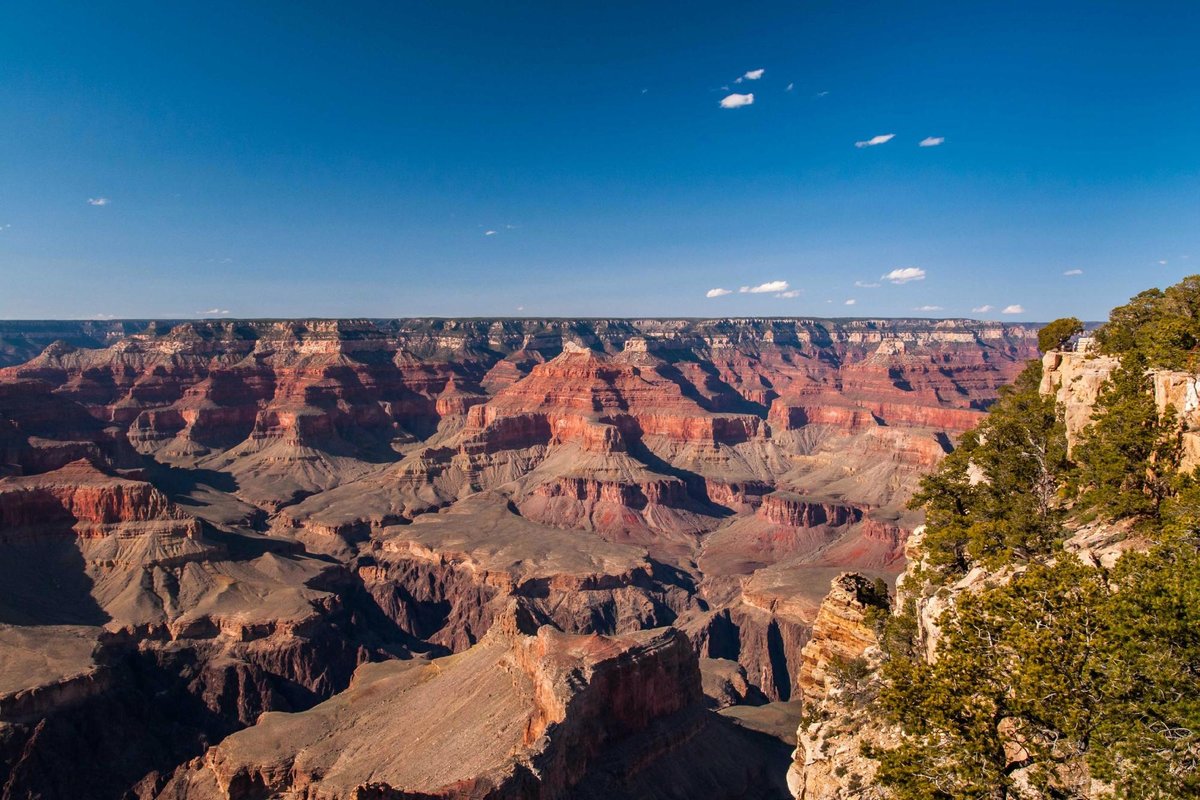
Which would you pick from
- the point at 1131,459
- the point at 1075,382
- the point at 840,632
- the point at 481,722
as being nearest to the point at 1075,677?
the point at 1131,459

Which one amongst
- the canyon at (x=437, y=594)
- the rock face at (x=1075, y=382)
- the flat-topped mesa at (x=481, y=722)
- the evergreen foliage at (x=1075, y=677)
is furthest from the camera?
the canyon at (x=437, y=594)

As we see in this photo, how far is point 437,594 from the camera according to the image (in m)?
112

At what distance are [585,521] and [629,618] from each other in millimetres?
41687

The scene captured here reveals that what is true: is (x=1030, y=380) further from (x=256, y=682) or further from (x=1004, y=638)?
(x=256, y=682)

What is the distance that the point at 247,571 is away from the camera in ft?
327

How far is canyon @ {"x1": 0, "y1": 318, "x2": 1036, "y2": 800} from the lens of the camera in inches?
1895

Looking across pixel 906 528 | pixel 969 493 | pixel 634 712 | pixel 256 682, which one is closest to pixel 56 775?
pixel 256 682

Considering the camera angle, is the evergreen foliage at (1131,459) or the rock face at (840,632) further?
the rock face at (840,632)

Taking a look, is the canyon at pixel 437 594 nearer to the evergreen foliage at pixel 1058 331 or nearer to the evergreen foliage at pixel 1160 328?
the evergreen foliage at pixel 1160 328

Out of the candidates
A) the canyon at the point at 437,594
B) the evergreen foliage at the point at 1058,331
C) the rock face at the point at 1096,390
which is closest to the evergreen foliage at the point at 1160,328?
the rock face at the point at 1096,390

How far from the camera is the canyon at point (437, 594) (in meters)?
48.1

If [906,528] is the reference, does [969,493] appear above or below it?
above

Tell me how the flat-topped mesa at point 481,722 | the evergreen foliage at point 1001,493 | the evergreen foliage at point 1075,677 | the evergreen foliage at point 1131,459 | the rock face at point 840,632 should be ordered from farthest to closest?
the flat-topped mesa at point 481,722
the rock face at point 840,632
the evergreen foliage at point 1001,493
the evergreen foliage at point 1131,459
the evergreen foliage at point 1075,677

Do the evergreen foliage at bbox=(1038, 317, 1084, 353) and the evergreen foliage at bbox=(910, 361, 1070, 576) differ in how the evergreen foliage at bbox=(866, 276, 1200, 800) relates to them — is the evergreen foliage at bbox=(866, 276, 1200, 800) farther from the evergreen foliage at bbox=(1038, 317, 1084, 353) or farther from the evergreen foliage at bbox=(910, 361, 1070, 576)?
the evergreen foliage at bbox=(1038, 317, 1084, 353)
